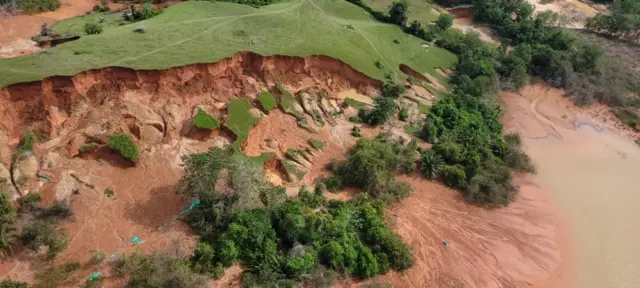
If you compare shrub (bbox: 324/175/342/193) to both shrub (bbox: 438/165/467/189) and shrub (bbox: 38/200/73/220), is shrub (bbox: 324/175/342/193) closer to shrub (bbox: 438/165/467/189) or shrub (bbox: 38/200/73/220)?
shrub (bbox: 438/165/467/189)

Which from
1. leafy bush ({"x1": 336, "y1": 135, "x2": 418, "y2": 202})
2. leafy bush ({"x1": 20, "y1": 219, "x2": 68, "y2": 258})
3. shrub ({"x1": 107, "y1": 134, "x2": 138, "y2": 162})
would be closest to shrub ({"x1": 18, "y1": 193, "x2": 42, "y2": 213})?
leafy bush ({"x1": 20, "y1": 219, "x2": 68, "y2": 258})

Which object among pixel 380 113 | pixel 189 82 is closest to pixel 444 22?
pixel 380 113

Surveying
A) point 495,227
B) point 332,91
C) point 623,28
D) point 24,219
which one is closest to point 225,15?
point 332,91

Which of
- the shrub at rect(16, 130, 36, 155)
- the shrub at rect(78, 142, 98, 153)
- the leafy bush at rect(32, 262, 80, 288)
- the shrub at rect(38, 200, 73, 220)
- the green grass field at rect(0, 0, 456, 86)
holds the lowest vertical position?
the leafy bush at rect(32, 262, 80, 288)

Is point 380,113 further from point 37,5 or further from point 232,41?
point 37,5

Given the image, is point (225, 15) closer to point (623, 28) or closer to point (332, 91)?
point (332, 91)
